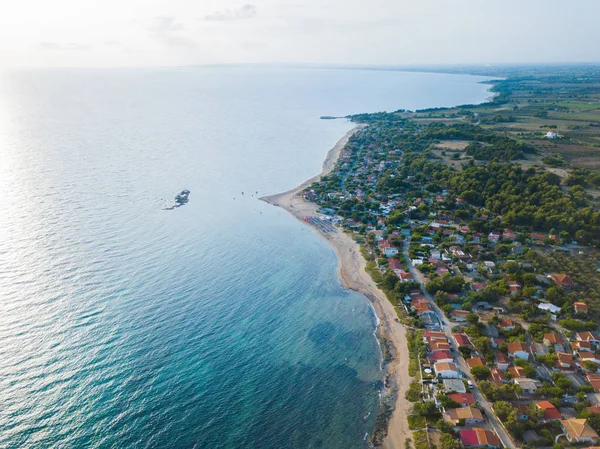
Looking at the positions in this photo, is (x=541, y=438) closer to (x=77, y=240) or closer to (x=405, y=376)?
(x=405, y=376)

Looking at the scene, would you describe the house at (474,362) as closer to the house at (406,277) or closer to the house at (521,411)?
the house at (521,411)

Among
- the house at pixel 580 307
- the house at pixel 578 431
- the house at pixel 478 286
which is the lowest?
the house at pixel 478 286

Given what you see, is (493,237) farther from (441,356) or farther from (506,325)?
(441,356)

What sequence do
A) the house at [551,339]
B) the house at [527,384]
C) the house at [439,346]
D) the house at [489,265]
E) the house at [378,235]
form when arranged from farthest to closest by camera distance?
1. the house at [378,235]
2. the house at [489,265]
3. the house at [551,339]
4. the house at [439,346]
5. the house at [527,384]

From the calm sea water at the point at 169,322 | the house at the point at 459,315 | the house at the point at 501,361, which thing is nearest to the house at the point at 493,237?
the house at the point at 459,315

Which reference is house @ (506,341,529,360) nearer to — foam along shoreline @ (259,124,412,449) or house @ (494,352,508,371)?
house @ (494,352,508,371)

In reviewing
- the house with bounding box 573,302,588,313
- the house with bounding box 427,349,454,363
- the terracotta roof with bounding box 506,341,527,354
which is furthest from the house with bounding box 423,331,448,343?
the house with bounding box 573,302,588,313

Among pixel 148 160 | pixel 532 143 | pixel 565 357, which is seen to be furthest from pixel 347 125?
pixel 565 357
